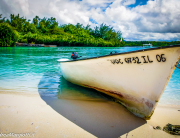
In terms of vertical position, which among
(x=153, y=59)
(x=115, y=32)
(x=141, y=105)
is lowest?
(x=141, y=105)

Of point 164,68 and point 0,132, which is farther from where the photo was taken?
point 164,68

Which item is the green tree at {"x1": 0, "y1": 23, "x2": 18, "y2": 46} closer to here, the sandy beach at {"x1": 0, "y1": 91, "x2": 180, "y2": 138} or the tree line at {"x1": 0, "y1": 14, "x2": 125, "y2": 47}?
the tree line at {"x1": 0, "y1": 14, "x2": 125, "y2": 47}

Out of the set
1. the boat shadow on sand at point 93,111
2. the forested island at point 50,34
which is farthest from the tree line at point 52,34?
the boat shadow on sand at point 93,111

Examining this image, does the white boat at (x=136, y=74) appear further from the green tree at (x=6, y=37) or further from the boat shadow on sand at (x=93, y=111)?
the green tree at (x=6, y=37)

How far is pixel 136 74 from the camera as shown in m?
3.02

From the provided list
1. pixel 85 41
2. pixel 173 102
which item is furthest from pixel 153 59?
pixel 85 41

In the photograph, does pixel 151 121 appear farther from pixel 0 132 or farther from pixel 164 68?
pixel 0 132

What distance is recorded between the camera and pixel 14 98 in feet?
13.2

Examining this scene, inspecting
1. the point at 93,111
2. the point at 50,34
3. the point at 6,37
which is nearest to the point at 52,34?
the point at 50,34

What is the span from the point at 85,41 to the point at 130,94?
223ft

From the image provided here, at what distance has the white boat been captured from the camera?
8.40 feet

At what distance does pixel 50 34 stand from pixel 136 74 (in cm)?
8200

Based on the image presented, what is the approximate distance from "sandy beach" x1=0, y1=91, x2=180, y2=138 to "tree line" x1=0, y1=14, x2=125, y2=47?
1736 inches

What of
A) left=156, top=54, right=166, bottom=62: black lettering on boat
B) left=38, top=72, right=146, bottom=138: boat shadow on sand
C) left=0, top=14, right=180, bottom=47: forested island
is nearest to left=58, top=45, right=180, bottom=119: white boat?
left=156, top=54, right=166, bottom=62: black lettering on boat
